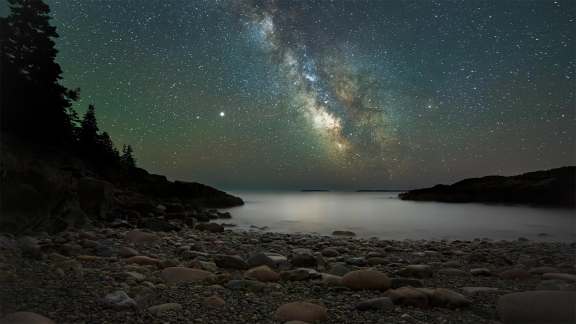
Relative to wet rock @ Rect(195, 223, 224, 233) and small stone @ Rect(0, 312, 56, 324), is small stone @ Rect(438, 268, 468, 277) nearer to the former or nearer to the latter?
small stone @ Rect(0, 312, 56, 324)

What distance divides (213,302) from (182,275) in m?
1.38

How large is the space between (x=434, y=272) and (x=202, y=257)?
4.42 meters

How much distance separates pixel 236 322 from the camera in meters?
3.36

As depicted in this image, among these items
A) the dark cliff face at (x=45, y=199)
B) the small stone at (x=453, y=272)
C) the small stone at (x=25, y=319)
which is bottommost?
the small stone at (x=453, y=272)

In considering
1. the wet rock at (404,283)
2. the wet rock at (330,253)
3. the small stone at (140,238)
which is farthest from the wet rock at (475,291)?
the small stone at (140,238)

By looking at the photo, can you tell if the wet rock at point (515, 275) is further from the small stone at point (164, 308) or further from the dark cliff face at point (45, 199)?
the dark cliff face at point (45, 199)

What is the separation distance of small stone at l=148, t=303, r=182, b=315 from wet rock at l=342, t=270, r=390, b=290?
2285 millimetres

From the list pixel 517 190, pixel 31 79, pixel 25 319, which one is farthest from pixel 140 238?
pixel 517 190

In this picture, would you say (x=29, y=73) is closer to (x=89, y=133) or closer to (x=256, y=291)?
(x=89, y=133)

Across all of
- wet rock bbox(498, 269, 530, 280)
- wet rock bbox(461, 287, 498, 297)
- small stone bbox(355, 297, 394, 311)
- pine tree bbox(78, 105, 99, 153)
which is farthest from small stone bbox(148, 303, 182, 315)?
pine tree bbox(78, 105, 99, 153)

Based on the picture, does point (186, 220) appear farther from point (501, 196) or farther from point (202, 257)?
point (501, 196)

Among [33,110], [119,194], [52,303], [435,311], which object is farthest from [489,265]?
[33,110]

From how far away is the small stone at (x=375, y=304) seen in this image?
3.84 meters

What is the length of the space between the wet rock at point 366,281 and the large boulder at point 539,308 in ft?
4.53
